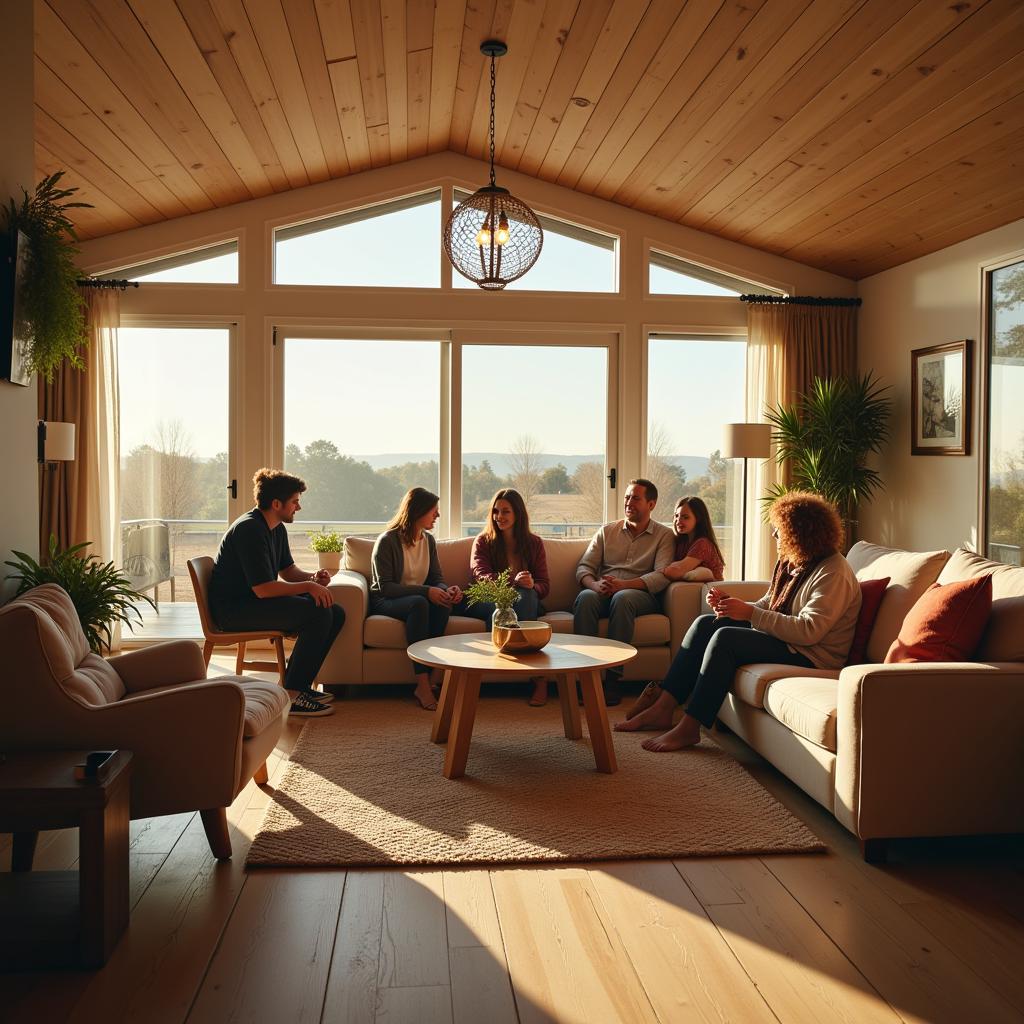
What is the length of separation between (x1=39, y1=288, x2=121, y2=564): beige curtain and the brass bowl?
3.25 meters

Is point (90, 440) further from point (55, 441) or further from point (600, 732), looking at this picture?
point (600, 732)

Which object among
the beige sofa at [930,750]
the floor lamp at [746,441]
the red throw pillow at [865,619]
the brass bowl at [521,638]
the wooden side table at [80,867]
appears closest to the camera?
the wooden side table at [80,867]

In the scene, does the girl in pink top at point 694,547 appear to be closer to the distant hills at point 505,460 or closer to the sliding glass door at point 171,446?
the distant hills at point 505,460

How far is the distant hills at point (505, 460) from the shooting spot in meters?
6.27

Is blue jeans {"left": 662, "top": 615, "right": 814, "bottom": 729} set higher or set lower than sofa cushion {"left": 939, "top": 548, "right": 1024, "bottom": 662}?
lower

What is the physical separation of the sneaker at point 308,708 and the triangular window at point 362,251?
9.30 feet

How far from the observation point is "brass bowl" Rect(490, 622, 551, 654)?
3824 millimetres

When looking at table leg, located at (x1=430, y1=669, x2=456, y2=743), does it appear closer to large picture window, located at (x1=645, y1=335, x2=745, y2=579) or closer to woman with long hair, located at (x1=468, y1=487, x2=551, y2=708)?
woman with long hair, located at (x1=468, y1=487, x2=551, y2=708)

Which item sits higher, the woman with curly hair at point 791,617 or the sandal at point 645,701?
the woman with curly hair at point 791,617

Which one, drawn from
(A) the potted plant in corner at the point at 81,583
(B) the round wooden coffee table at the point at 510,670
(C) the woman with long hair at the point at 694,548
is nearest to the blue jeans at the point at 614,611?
(C) the woman with long hair at the point at 694,548

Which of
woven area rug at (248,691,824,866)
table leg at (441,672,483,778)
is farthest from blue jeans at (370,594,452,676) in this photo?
table leg at (441,672,483,778)

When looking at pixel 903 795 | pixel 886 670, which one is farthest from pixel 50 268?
pixel 903 795

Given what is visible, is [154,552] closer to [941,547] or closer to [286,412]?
[286,412]

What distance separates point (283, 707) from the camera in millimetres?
3289
